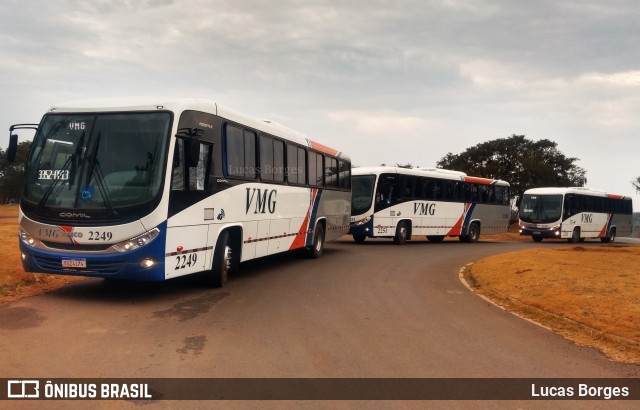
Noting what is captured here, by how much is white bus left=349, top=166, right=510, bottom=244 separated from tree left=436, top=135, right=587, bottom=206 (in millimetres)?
30170

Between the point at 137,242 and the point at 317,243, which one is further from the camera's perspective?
the point at 317,243

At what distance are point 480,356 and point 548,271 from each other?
7255mm

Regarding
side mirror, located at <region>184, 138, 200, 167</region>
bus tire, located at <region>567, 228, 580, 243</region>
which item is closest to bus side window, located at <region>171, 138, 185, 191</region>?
side mirror, located at <region>184, 138, 200, 167</region>

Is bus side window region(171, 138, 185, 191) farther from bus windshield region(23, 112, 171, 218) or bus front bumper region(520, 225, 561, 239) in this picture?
bus front bumper region(520, 225, 561, 239)

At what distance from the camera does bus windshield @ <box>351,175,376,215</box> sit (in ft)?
81.9

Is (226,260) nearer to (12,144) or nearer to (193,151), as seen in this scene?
(193,151)

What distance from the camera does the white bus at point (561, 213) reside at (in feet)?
115

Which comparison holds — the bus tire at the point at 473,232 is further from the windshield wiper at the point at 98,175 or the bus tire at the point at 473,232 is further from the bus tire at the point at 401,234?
the windshield wiper at the point at 98,175

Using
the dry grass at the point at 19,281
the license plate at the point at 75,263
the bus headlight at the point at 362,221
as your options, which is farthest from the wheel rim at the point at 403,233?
the license plate at the point at 75,263

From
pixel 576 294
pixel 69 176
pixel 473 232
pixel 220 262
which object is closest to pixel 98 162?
pixel 69 176

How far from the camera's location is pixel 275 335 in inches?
300

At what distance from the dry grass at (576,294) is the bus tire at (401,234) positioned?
896 cm

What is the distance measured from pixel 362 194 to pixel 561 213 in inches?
622
